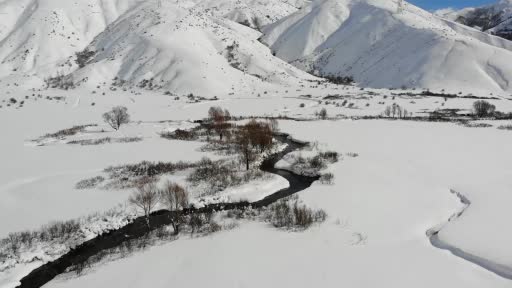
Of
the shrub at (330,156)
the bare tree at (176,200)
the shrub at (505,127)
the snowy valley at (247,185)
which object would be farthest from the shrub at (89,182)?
the shrub at (505,127)

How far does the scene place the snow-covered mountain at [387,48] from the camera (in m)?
102

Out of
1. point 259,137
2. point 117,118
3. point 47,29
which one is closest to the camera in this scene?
point 259,137

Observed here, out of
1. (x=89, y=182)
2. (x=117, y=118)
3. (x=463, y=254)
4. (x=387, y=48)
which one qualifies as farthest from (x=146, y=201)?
(x=387, y=48)

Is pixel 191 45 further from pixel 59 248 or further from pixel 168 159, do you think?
pixel 59 248

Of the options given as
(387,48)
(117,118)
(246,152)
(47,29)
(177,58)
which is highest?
(47,29)

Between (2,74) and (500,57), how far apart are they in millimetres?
125218

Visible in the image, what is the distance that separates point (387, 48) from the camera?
130000mm

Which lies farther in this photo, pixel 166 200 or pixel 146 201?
pixel 166 200

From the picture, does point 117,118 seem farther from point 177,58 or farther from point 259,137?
point 177,58

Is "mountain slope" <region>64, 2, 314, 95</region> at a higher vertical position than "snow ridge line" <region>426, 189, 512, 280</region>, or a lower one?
higher

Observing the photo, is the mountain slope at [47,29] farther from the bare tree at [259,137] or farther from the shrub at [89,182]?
the shrub at [89,182]

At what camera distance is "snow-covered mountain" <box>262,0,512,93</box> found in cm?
10188

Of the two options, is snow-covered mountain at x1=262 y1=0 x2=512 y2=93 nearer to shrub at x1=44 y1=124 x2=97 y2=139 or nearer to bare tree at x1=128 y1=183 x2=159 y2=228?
shrub at x1=44 y1=124 x2=97 y2=139

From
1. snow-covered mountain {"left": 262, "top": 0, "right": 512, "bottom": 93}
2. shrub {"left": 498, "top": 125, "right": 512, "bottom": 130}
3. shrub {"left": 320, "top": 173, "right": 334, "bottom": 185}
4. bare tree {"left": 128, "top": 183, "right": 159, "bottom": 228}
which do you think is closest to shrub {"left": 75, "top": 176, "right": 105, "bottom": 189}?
bare tree {"left": 128, "top": 183, "right": 159, "bottom": 228}
